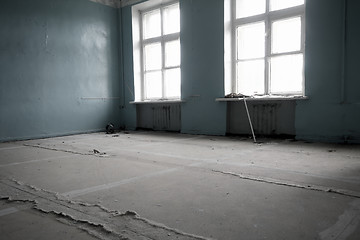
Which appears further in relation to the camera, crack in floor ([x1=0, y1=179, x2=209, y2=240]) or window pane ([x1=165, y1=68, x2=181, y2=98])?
window pane ([x1=165, y1=68, x2=181, y2=98])

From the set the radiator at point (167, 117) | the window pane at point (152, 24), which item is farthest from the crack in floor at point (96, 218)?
the window pane at point (152, 24)

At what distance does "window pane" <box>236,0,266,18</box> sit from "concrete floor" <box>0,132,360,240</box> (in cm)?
310

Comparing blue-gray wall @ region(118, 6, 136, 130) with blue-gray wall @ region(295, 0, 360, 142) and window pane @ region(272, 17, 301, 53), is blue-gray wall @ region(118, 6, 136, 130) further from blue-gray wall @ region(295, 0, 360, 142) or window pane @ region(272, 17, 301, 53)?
blue-gray wall @ region(295, 0, 360, 142)

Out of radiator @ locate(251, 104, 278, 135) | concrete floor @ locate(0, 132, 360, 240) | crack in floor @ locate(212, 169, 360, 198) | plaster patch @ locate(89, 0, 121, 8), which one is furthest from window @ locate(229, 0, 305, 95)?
plaster patch @ locate(89, 0, 121, 8)

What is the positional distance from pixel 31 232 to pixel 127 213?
0.55 m

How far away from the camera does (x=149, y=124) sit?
7.60m

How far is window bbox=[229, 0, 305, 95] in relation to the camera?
5.27m

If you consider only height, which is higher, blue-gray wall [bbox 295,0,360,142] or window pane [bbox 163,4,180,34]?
window pane [bbox 163,4,180,34]

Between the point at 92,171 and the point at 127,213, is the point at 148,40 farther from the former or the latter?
the point at 127,213

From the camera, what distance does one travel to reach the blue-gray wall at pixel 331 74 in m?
4.50

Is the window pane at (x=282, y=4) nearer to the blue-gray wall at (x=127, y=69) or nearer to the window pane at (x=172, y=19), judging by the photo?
the window pane at (x=172, y=19)

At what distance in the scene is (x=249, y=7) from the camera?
19.2ft

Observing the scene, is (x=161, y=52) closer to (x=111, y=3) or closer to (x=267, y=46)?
(x=111, y=3)

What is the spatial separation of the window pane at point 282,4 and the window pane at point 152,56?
3065 millimetres
